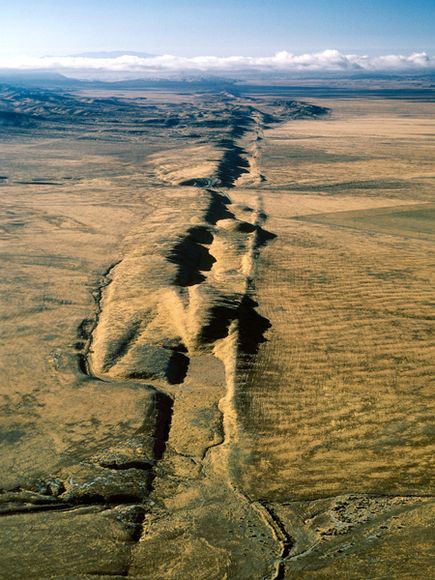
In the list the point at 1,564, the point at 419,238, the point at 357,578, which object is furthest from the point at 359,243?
the point at 1,564

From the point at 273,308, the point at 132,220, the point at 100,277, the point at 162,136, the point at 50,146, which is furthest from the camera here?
the point at 162,136

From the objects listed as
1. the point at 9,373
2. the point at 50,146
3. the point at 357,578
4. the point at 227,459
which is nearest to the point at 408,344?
the point at 227,459

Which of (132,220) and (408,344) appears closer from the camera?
(408,344)

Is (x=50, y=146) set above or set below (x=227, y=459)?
above

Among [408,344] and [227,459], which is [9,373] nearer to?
[227,459]

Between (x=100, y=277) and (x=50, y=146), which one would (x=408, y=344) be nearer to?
(x=100, y=277)

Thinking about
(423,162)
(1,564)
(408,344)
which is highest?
(423,162)

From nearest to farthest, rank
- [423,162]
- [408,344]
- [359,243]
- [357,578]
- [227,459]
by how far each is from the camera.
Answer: [357,578] → [227,459] → [408,344] → [359,243] → [423,162]
